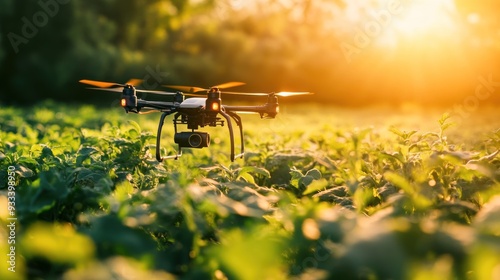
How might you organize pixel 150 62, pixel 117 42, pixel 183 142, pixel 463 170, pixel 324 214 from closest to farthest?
pixel 324 214 → pixel 463 170 → pixel 183 142 → pixel 150 62 → pixel 117 42

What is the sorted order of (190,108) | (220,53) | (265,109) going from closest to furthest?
(190,108), (265,109), (220,53)

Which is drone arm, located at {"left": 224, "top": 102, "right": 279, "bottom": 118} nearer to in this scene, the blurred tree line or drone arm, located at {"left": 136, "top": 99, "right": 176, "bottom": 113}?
drone arm, located at {"left": 136, "top": 99, "right": 176, "bottom": 113}

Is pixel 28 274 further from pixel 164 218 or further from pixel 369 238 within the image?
pixel 369 238

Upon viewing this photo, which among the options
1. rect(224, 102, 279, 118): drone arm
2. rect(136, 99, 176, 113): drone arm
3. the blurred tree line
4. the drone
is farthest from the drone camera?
the blurred tree line

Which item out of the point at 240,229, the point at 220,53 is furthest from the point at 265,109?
the point at 220,53

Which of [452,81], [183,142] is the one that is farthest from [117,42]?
[183,142]

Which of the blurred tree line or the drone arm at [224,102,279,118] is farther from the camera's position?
the blurred tree line

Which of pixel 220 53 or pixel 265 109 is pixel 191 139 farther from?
pixel 220 53

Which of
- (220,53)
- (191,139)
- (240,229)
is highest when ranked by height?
(220,53)
